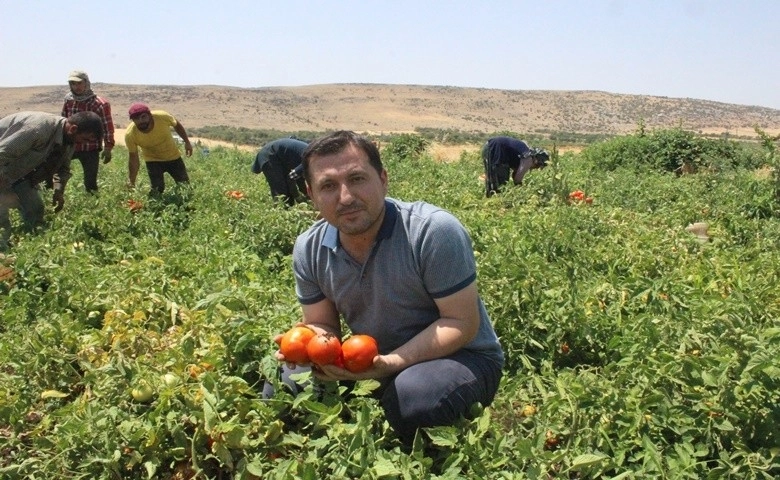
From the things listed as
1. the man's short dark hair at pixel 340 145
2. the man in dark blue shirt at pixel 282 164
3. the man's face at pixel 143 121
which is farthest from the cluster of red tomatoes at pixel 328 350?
the man's face at pixel 143 121

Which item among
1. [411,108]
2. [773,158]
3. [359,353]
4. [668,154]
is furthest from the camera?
[411,108]

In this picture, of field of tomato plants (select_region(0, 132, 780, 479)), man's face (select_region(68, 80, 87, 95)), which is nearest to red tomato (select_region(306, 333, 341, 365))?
field of tomato plants (select_region(0, 132, 780, 479))

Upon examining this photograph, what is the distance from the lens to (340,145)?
2.31 m

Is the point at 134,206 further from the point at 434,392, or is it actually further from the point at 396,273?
the point at 434,392

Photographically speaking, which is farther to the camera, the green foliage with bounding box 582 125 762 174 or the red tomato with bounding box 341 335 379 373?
the green foliage with bounding box 582 125 762 174

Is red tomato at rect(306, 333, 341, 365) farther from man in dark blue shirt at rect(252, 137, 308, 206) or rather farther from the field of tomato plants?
man in dark blue shirt at rect(252, 137, 308, 206)

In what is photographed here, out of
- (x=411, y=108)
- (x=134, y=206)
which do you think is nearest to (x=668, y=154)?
(x=134, y=206)

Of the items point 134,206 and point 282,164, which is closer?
point 134,206

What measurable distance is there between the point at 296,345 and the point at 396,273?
40 cm

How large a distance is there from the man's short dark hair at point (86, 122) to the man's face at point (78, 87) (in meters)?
0.74

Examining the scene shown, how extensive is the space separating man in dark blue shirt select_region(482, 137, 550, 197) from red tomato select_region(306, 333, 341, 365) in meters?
5.00

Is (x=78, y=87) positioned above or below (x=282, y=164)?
above

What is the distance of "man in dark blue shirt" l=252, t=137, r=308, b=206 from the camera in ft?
20.9

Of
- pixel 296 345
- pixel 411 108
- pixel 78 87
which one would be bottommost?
pixel 296 345
